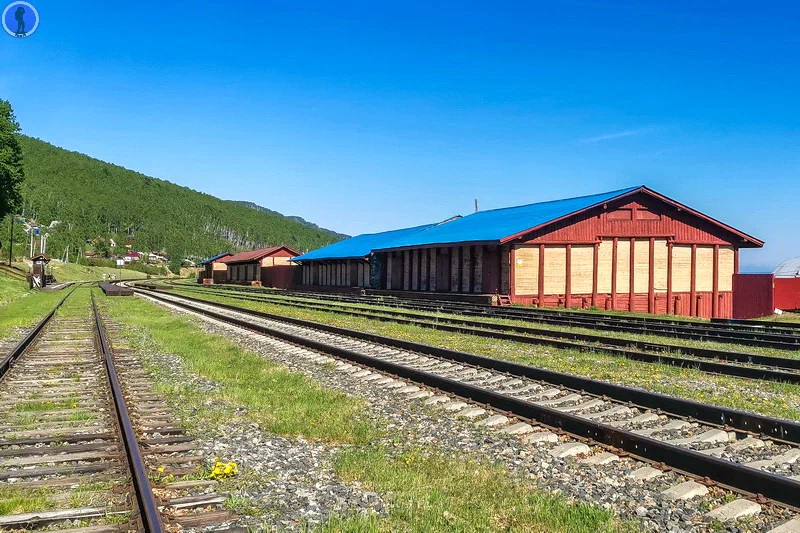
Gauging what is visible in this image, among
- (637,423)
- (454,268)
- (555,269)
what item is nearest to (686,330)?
(637,423)

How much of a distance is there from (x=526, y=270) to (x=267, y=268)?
49.2m

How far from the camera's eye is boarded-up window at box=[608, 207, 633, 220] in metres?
36.2

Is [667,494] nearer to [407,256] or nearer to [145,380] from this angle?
[145,380]

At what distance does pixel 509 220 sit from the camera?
4112 cm

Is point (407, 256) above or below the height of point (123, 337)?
above

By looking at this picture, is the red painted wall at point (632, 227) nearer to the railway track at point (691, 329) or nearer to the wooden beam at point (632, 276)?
the wooden beam at point (632, 276)

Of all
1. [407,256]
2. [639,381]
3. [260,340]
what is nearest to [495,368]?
[639,381]

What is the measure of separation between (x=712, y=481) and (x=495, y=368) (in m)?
6.24

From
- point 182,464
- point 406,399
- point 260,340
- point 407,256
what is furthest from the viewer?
point 407,256

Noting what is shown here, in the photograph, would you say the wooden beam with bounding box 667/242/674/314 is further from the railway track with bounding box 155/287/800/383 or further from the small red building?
the small red building

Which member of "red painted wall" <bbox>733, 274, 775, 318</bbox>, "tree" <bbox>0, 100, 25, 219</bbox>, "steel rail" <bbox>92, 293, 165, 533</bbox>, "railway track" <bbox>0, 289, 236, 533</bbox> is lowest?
"railway track" <bbox>0, 289, 236, 533</bbox>

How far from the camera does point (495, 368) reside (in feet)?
38.0

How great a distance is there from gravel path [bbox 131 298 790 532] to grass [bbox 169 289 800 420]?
361cm

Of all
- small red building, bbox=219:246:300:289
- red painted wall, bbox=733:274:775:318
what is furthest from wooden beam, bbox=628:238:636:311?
small red building, bbox=219:246:300:289
